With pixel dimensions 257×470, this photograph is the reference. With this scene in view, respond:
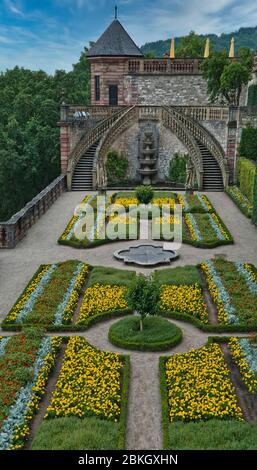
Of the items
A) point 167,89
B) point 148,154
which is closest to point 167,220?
point 148,154

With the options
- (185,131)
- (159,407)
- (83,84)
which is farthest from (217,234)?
(83,84)

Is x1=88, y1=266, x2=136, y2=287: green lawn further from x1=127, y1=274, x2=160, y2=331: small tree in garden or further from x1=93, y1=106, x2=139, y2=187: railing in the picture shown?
x1=93, y1=106, x2=139, y2=187: railing

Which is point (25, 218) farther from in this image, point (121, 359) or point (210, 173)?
point (210, 173)

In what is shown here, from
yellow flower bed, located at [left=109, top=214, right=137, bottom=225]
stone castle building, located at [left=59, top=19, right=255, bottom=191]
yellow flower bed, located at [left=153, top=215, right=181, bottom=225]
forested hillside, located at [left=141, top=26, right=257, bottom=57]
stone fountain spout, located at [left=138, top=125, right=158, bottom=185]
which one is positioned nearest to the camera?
yellow flower bed, located at [left=153, top=215, right=181, bottom=225]

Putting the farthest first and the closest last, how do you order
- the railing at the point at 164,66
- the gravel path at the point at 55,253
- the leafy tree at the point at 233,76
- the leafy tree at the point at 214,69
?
the railing at the point at 164,66
the leafy tree at the point at 214,69
the leafy tree at the point at 233,76
the gravel path at the point at 55,253

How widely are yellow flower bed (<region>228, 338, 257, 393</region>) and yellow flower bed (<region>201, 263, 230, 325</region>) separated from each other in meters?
1.37

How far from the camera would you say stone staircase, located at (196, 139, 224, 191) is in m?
35.5

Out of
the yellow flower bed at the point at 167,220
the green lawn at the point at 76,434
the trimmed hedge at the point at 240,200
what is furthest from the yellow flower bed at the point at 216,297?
the trimmed hedge at the point at 240,200

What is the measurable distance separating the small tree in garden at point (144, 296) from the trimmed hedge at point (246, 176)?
1708 cm

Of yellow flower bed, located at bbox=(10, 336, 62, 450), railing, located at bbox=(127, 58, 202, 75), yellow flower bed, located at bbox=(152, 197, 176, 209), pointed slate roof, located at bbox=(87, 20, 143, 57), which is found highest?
pointed slate roof, located at bbox=(87, 20, 143, 57)

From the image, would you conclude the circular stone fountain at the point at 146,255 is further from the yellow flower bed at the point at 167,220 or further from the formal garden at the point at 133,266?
the yellow flower bed at the point at 167,220

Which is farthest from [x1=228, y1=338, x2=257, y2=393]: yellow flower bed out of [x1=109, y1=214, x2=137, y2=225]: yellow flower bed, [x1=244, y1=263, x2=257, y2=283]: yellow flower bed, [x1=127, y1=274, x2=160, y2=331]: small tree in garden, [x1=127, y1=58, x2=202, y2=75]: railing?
[x1=127, y1=58, x2=202, y2=75]: railing

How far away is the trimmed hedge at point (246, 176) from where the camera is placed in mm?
29875

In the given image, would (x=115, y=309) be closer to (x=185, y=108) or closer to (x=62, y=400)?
(x=62, y=400)
